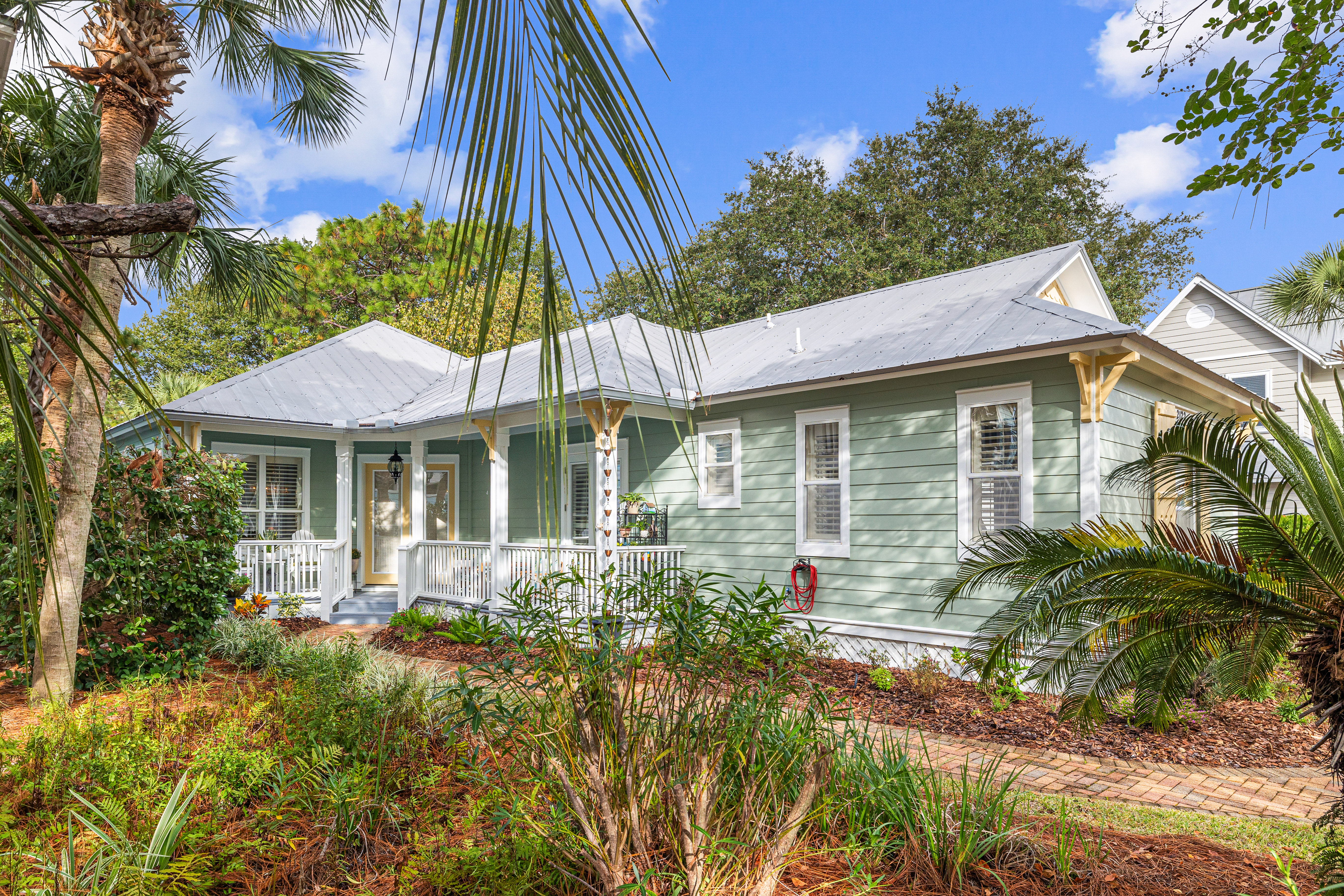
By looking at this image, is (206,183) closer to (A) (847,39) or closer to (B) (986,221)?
(A) (847,39)

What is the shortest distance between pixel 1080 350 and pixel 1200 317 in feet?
44.4

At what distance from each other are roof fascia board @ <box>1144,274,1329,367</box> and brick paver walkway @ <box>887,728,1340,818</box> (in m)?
12.5

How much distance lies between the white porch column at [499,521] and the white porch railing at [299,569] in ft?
9.18

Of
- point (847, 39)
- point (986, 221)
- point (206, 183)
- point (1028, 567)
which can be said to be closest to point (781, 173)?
point (986, 221)

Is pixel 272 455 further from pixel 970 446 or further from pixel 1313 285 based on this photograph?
pixel 1313 285

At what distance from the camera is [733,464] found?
10164 mm

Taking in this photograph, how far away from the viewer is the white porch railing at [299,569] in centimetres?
1091

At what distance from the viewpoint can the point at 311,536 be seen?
1308 cm

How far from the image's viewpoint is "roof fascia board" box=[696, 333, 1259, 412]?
693 centimetres

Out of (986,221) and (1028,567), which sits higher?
(986,221)

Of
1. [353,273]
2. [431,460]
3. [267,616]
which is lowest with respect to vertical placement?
[267,616]

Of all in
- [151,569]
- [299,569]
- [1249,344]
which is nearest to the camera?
[151,569]

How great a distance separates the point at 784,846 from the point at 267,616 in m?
10.6

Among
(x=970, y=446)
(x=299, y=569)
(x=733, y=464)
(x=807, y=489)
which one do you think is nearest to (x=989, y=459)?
(x=970, y=446)
